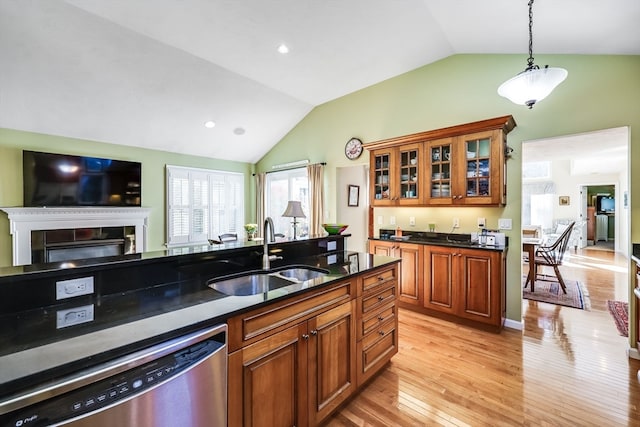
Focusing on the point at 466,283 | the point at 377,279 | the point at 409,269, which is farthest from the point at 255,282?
the point at 466,283

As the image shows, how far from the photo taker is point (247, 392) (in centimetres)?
123

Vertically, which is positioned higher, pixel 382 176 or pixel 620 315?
pixel 382 176

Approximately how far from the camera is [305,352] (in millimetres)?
1506

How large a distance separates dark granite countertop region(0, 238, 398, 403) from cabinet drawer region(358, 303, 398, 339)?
0.47 m

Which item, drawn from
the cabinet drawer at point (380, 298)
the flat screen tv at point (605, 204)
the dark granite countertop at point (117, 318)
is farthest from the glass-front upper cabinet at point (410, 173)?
the flat screen tv at point (605, 204)

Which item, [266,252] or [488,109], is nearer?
[266,252]

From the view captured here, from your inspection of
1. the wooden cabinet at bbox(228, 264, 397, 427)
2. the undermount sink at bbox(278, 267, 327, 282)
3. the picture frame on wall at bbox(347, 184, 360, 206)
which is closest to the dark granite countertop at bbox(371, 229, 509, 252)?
the picture frame on wall at bbox(347, 184, 360, 206)

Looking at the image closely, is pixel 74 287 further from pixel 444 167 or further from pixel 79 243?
pixel 79 243

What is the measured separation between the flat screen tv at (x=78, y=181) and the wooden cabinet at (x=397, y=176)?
4.18 metres

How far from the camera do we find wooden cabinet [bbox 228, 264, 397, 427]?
4.02ft

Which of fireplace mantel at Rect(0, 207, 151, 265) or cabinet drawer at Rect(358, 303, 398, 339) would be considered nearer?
cabinet drawer at Rect(358, 303, 398, 339)

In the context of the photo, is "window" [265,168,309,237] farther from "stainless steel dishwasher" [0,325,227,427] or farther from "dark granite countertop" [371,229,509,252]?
"stainless steel dishwasher" [0,325,227,427]

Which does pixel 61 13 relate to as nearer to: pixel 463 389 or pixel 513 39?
pixel 513 39

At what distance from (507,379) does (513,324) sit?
1161 mm
